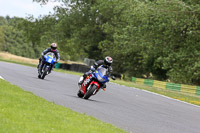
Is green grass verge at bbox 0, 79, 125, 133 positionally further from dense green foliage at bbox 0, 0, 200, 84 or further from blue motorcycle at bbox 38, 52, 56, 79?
dense green foliage at bbox 0, 0, 200, 84

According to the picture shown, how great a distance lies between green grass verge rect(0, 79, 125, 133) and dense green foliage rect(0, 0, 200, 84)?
24.8 meters

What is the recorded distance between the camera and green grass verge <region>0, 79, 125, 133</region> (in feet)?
22.2

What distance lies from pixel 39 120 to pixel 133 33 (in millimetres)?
36770

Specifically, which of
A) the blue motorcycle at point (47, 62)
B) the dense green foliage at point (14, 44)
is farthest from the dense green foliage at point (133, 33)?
the dense green foliage at point (14, 44)

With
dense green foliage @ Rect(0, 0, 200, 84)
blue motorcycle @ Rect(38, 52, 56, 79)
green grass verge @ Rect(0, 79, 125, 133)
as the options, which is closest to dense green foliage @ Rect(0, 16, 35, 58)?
dense green foliage @ Rect(0, 0, 200, 84)

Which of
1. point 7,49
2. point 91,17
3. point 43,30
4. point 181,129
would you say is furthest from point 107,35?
point 7,49

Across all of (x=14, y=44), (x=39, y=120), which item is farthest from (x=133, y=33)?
(x=14, y=44)

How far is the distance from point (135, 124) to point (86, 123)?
1987 millimetres

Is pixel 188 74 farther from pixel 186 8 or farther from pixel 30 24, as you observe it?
pixel 30 24

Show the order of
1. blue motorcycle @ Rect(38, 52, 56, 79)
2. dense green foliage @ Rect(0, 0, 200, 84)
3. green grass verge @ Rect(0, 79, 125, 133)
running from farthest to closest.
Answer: dense green foliage @ Rect(0, 0, 200, 84) → blue motorcycle @ Rect(38, 52, 56, 79) → green grass verge @ Rect(0, 79, 125, 133)

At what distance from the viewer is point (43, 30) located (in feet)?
193

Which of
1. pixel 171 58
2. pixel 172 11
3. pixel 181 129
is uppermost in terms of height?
pixel 172 11

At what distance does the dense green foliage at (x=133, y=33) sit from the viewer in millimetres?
34906

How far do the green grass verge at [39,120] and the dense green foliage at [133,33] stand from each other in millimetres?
24765
